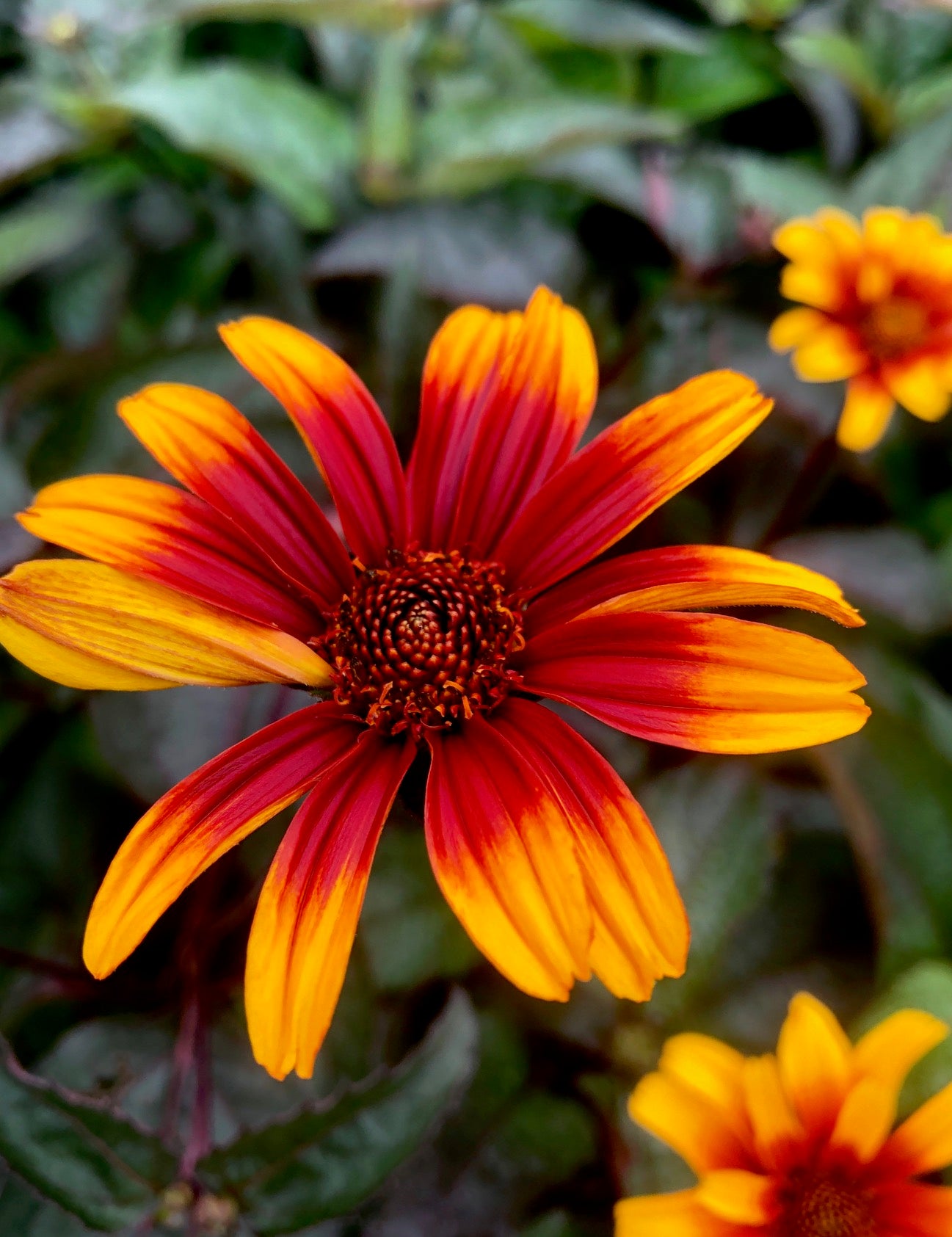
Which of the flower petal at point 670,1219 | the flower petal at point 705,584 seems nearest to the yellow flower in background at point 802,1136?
the flower petal at point 670,1219

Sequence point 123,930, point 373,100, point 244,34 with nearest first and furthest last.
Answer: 1. point 123,930
2. point 373,100
3. point 244,34

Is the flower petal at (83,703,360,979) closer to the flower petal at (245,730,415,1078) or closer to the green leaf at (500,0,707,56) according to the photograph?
the flower petal at (245,730,415,1078)

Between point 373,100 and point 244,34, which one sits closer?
point 373,100

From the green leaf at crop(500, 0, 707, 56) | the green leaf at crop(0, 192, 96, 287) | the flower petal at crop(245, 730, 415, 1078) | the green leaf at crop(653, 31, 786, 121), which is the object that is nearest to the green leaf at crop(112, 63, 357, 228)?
the green leaf at crop(0, 192, 96, 287)

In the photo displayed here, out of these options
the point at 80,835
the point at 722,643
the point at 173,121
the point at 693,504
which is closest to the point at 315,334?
the point at 173,121

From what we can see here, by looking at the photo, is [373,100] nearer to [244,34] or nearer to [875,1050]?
[244,34]

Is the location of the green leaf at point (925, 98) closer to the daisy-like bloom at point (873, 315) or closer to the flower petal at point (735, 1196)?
the daisy-like bloom at point (873, 315)
